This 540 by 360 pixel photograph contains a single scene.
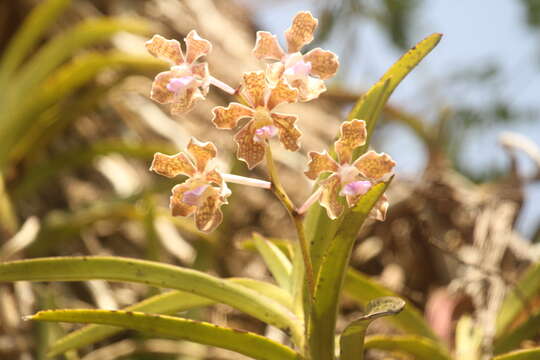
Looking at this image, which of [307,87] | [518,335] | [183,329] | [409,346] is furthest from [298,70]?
[518,335]

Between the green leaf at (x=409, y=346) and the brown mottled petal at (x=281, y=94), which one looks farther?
the green leaf at (x=409, y=346)

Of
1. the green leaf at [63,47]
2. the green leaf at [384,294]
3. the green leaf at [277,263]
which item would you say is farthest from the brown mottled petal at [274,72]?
the green leaf at [63,47]

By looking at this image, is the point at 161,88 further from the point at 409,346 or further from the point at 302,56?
the point at 409,346

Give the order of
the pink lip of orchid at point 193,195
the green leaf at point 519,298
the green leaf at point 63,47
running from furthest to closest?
the green leaf at point 63,47 → the green leaf at point 519,298 → the pink lip of orchid at point 193,195

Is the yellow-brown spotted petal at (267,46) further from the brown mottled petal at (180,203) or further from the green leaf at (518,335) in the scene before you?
the green leaf at (518,335)

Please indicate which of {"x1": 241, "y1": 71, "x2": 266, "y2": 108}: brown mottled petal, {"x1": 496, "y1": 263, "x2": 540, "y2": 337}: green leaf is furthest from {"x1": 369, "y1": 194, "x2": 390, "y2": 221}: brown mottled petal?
{"x1": 496, "y1": 263, "x2": 540, "y2": 337}: green leaf

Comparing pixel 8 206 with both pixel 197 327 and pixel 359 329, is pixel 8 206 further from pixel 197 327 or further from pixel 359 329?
pixel 359 329
